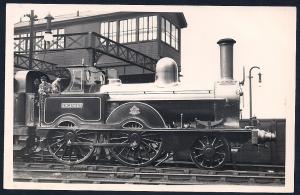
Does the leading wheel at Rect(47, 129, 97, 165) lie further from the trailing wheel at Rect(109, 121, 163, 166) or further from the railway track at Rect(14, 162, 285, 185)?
the trailing wheel at Rect(109, 121, 163, 166)

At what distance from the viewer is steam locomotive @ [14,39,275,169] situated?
1020 centimetres

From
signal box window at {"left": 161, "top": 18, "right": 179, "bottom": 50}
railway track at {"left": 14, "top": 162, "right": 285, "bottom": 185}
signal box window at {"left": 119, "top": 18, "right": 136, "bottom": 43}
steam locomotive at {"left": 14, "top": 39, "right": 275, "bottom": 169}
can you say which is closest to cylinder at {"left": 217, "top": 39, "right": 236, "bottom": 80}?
steam locomotive at {"left": 14, "top": 39, "right": 275, "bottom": 169}

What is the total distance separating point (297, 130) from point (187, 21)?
3.78 metres

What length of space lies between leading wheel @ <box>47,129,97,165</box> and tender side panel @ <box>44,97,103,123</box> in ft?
1.33

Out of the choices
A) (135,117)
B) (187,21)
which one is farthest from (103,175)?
(187,21)

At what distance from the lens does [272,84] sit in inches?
394

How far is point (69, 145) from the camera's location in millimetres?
10773

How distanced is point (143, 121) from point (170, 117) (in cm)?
73

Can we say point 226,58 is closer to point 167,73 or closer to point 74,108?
point 167,73

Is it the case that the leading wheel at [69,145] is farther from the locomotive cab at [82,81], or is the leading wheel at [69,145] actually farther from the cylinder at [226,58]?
the cylinder at [226,58]

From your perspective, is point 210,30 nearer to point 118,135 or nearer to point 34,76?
point 118,135

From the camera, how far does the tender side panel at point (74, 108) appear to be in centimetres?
1089

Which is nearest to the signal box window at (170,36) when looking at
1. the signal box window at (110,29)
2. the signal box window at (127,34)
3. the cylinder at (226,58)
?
the signal box window at (127,34)

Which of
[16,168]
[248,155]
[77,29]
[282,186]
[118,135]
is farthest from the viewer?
[77,29]
